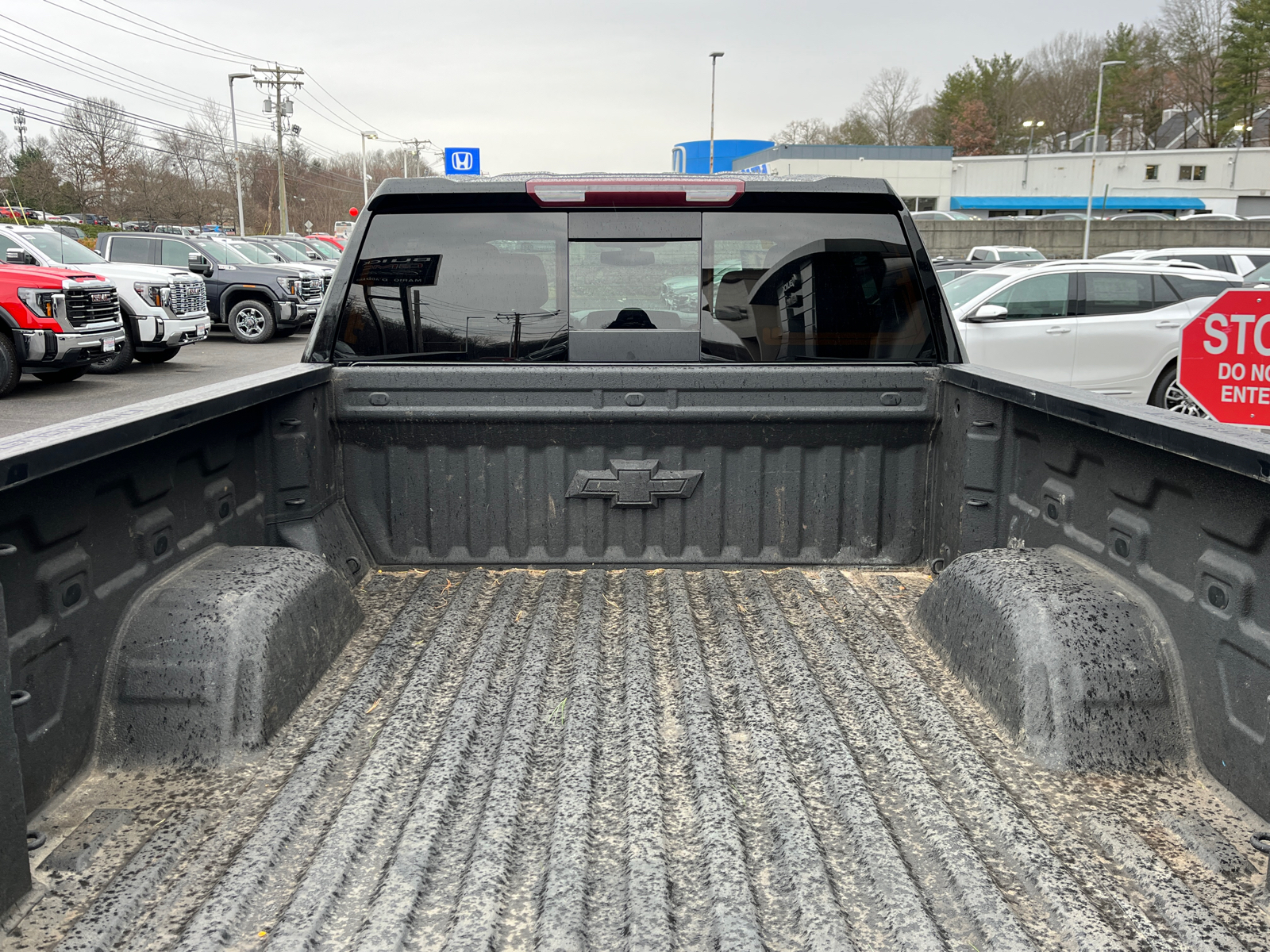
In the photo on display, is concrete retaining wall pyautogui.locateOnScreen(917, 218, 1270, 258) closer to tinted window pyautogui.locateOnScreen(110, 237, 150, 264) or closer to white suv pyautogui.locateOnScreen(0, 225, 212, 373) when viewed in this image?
tinted window pyautogui.locateOnScreen(110, 237, 150, 264)

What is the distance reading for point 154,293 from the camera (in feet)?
50.5

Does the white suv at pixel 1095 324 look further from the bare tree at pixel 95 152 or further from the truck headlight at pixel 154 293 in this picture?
the bare tree at pixel 95 152

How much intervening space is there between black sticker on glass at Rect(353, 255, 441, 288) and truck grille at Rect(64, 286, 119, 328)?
11554mm

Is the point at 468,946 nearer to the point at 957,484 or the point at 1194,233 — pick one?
the point at 957,484

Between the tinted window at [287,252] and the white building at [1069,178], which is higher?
the white building at [1069,178]

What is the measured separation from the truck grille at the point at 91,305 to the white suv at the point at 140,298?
0.72 m

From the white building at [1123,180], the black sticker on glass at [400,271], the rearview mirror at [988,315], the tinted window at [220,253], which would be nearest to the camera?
the black sticker on glass at [400,271]

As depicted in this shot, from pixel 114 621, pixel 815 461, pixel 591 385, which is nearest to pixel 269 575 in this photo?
pixel 114 621

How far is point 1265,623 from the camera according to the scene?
198 cm

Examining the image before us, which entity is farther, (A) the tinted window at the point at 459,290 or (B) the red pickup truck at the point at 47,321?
(B) the red pickup truck at the point at 47,321

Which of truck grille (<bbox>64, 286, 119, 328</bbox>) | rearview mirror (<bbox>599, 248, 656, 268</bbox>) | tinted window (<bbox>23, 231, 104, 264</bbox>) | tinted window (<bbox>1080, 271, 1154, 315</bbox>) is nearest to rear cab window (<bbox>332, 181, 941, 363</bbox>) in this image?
rearview mirror (<bbox>599, 248, 656, 268</bbox>)

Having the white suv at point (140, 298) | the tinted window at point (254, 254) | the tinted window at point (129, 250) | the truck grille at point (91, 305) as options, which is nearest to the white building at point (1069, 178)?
the tinted window at point (254, 254)

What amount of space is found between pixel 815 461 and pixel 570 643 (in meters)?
1.16

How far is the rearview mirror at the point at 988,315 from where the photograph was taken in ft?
39.0
